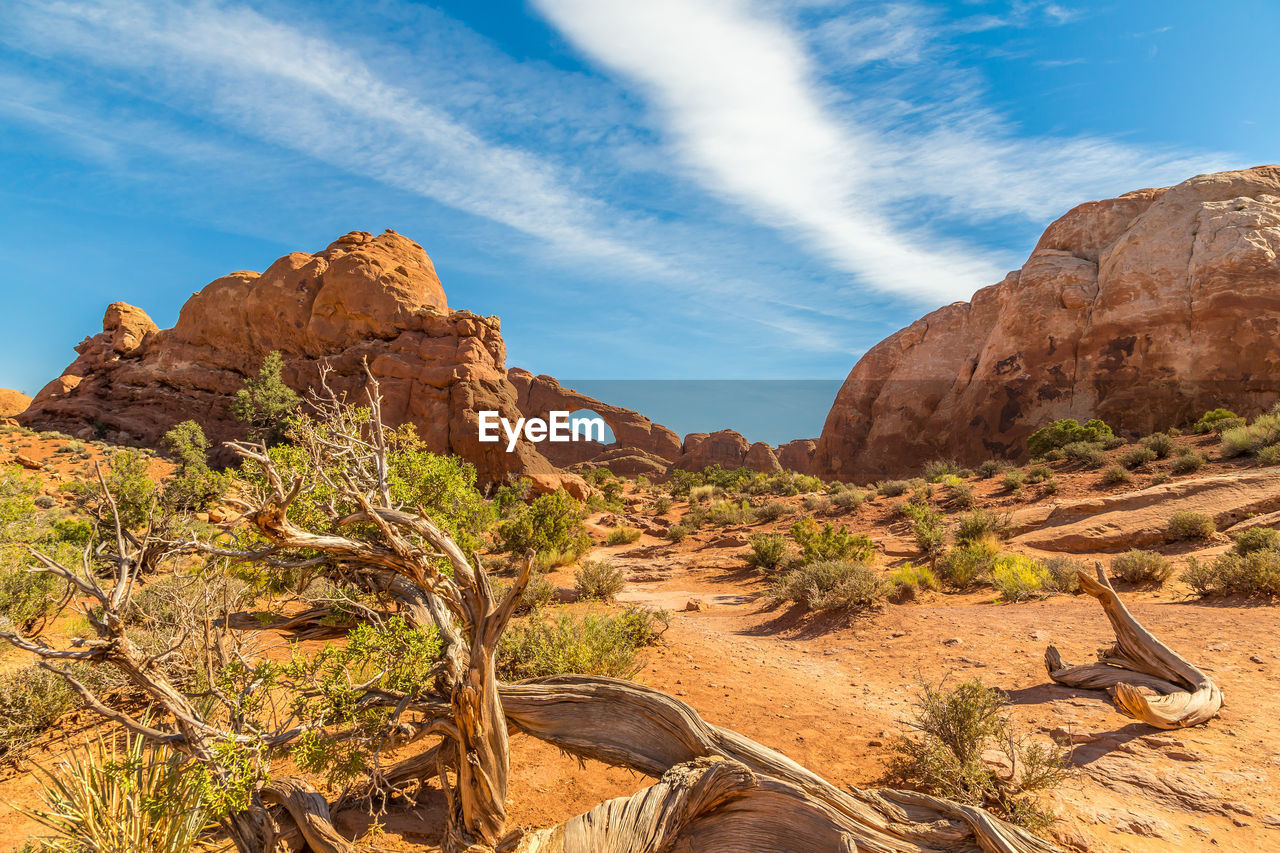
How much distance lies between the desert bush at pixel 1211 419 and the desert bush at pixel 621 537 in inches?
749

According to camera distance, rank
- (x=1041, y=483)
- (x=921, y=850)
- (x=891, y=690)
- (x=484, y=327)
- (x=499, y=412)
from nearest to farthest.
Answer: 1. (x=921, y=850)
2. (x=891, y=690)
3. (x=1041, y=483)
4. (x=499, y=412)
5. (x=484, y=327)

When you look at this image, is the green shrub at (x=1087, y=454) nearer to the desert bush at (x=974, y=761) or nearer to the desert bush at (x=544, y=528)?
the desert bush at (x=544, y=528)

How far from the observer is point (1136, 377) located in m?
23.5

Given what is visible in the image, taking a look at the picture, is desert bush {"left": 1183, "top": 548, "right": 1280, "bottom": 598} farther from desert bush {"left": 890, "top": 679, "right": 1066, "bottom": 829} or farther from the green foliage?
the green foliage

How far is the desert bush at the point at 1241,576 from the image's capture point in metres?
7.33

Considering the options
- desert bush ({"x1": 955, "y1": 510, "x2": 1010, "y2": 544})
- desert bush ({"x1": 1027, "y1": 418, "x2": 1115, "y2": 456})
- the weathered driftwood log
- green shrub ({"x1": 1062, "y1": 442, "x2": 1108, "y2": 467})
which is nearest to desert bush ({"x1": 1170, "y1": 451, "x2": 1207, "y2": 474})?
green shrub ({"x1": 1062, "y1": 442, "x2": 1108, "y2": 467})

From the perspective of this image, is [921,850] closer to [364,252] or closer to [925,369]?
[925,369]

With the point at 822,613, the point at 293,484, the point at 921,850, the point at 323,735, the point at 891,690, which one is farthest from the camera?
the point at 822,613

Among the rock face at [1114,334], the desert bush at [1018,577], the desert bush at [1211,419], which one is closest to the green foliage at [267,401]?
the desert bush at [1018,577]

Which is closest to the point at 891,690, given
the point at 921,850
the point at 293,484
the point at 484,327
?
the point at 921,850

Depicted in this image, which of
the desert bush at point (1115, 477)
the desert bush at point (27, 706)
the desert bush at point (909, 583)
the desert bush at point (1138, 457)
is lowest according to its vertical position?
the desert bush at point (27, 706)

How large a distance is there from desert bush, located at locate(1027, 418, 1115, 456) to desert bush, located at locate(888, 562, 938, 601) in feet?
48.6

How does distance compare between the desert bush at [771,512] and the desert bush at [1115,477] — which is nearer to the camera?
the desert bush at [1115,477]

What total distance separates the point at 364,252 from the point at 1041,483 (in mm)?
35072
